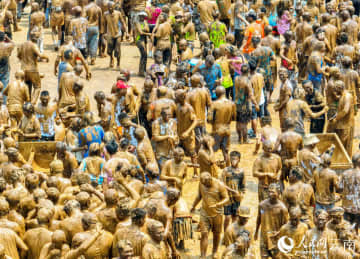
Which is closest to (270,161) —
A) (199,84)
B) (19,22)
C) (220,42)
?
(199,84)

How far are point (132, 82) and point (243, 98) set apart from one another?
8.59 ft

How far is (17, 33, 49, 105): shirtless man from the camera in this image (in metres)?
18.5

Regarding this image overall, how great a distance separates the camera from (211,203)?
12.8 metres

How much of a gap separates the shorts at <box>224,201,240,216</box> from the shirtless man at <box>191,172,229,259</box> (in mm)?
704

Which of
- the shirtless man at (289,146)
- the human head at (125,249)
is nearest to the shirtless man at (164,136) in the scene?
the shirtless man at (289,146)

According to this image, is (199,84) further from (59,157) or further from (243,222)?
(243,222)

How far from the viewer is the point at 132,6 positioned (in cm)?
2255

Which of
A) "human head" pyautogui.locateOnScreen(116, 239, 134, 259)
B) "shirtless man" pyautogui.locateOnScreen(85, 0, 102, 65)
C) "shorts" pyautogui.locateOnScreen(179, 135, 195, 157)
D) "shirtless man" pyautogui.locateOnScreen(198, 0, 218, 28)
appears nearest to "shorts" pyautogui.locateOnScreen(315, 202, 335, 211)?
"shorts" pyautogui.locateOnScreen(179, 135, 195, 157)

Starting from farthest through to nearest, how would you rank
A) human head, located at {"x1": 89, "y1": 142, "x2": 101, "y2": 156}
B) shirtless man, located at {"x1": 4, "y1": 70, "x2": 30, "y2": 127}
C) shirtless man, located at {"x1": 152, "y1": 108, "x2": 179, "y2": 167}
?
shirtless man, located at {"x1": 4, "y1": 70, "x2": 30, "y2": 127}, shirtless man, located at {"x1": 152, "y1": 108, "x2": 179, "y2": 167}, human head, located at {"x1": 89, "y1": 142, "x2": 101, "y2": 156}

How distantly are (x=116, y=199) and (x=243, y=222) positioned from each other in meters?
1.85

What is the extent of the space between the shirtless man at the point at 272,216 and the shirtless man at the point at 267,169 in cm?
115

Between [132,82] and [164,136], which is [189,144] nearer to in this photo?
[164,136]

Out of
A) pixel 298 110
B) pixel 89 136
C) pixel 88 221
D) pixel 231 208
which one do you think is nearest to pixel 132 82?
pixel 89 136

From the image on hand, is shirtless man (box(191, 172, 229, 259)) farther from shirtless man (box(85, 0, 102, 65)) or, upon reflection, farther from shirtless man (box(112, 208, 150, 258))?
shirtless man (box(85, 0, 102, 65))
